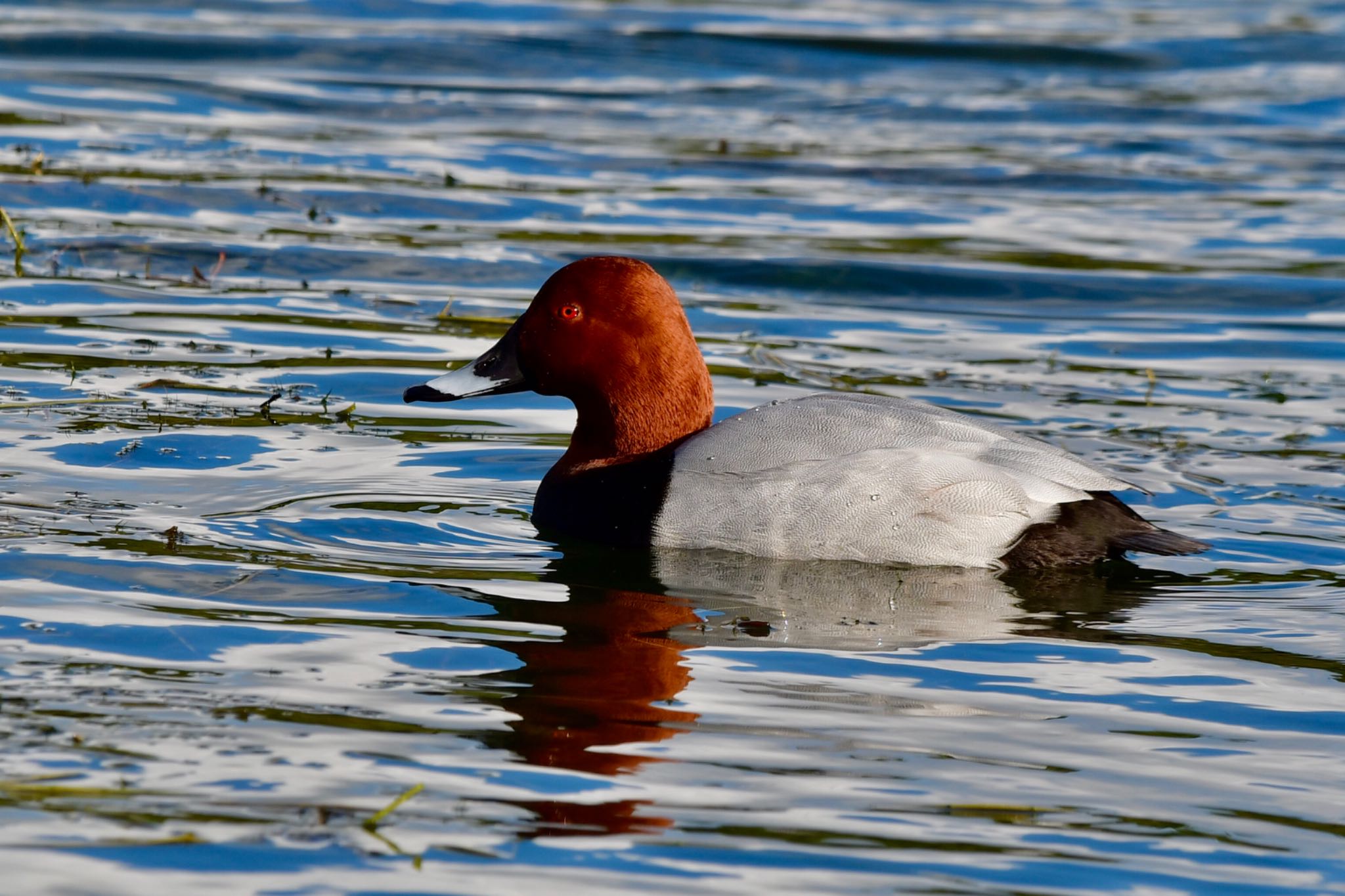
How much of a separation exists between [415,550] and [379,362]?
8.62 feet

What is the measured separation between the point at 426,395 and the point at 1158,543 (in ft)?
8.00

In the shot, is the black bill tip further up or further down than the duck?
further up

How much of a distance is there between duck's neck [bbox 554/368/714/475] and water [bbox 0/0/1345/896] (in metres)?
0.38

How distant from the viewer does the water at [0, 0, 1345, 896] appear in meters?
3.64

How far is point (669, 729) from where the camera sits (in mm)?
4148

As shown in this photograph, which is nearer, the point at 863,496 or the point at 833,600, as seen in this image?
the point at 833,600

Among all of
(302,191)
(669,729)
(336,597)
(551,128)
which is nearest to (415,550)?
(336,597)

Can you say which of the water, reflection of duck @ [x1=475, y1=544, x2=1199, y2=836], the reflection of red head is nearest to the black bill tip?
the water

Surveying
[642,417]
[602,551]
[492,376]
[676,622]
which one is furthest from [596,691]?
[492,376]

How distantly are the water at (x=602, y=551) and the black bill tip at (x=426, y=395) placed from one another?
0.32 metres

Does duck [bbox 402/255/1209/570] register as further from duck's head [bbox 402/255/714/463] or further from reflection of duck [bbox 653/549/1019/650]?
duck's head [bbox 402/255/714/463]

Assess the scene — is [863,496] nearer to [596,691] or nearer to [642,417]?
[642,417]

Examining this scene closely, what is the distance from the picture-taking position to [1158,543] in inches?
224

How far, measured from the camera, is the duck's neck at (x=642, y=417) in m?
6.25
